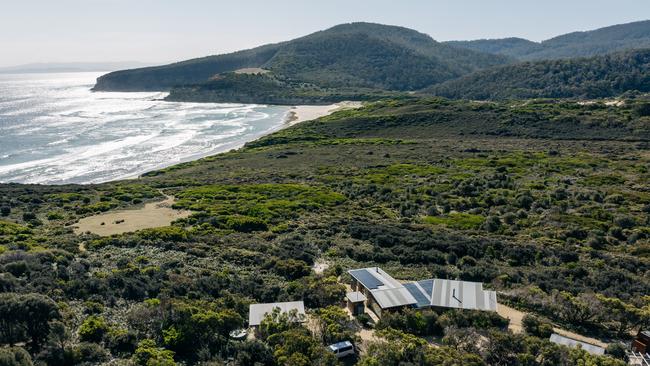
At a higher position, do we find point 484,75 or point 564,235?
point 484,75

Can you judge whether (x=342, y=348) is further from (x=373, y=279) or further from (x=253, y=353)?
(x=373, y=279)

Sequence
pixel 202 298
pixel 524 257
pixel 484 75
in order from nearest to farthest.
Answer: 1. pixel 202 298
2. pixel 524 257
3. pixel 484 75

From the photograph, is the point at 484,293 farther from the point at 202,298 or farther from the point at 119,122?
the point at 119,122

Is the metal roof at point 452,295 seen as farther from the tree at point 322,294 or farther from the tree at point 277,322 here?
the tree at point 277,322

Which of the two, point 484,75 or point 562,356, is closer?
point 562,356

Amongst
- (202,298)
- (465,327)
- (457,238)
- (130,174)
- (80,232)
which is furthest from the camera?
(130,174)

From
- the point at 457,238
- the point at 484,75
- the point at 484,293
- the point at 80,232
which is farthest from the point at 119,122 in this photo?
the point at 484,75

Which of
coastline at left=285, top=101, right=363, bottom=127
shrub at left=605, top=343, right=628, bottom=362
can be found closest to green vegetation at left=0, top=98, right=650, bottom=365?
shrub at left=605, top=343, right=628, bottom=362
